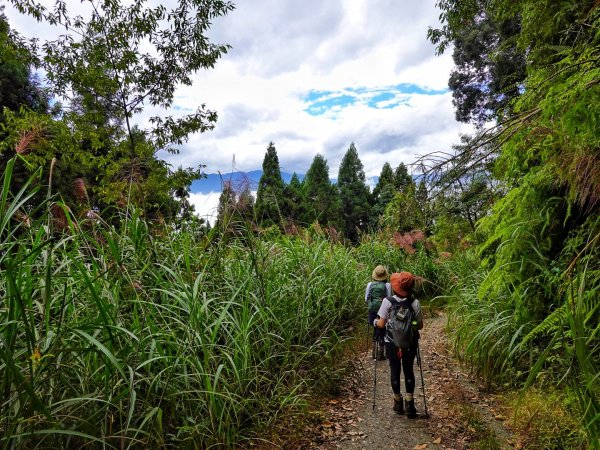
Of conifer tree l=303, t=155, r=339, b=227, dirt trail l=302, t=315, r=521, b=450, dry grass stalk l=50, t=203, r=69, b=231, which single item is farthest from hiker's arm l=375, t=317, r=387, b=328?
conifer tree l=303, t=155, r=339, b=227

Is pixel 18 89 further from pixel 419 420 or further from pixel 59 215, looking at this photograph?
pixel 419 420

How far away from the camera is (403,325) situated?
3.92m

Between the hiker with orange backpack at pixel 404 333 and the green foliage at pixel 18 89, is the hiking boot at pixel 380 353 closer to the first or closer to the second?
the hiker with orange backpack at pixel 404 333

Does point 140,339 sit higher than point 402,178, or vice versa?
point 402,178

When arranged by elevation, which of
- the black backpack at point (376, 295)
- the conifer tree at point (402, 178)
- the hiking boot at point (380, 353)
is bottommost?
the hiking boot at point (380, 353)

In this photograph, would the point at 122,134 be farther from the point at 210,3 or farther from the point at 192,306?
the point at 192,306

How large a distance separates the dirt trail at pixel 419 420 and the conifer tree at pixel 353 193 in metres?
30.7

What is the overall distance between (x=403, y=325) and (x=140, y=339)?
8.53 feet

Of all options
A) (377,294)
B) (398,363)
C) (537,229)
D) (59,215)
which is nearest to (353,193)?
(377,294)

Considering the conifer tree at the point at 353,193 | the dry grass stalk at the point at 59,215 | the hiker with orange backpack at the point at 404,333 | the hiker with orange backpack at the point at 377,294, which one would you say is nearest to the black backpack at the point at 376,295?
the hiker with orange backpack at the point at 377,294

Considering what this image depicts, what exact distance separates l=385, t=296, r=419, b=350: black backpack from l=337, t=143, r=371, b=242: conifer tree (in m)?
31.4

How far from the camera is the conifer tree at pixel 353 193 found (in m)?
36.2

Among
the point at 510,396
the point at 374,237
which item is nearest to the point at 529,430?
the point at 510,396

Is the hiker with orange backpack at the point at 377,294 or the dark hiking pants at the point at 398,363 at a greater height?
the hiker with orange backpack at the point at 377,294
